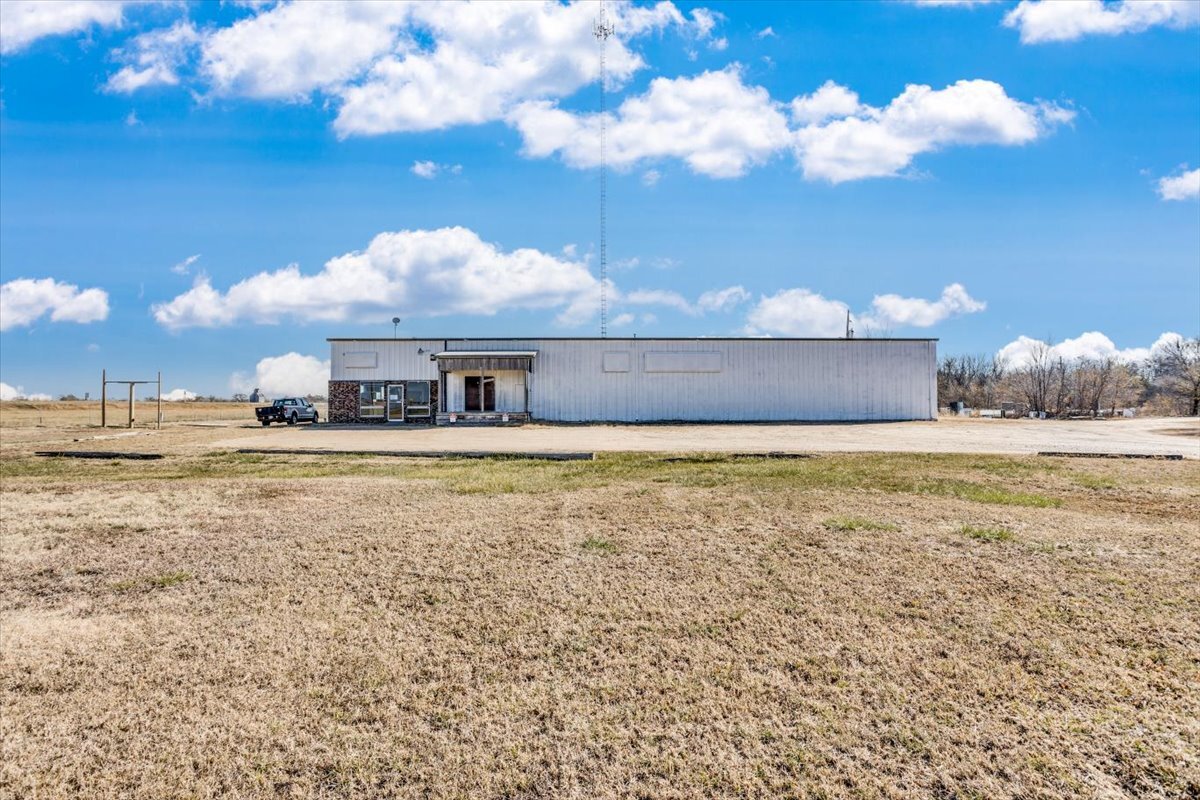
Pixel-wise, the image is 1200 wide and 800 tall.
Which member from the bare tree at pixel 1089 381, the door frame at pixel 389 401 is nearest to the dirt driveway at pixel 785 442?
the door frame at pixel 389 401

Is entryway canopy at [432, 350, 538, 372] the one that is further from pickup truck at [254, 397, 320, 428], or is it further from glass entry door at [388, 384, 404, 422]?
pickup truck at [254, 397, 320, 428]

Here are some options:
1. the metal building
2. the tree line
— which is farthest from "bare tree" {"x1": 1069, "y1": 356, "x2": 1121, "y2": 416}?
the metal building

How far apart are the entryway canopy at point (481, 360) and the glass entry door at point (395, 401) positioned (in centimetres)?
249

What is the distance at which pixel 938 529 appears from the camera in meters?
7.39

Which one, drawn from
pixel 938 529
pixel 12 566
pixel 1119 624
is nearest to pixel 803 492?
pixel 938 529

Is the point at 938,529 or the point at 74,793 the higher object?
the point at 938,529

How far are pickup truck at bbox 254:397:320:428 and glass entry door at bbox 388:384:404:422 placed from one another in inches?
151

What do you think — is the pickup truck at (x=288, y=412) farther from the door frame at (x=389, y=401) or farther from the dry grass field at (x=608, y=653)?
the dry grass field at (x=608, y=653)

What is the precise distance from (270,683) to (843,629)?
3778 millimetres

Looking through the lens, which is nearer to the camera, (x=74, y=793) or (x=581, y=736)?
(x=74, y=793)

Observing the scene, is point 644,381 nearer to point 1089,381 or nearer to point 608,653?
point 608,653

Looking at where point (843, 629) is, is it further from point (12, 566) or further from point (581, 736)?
point (12, 566)

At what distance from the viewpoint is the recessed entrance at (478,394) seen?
32.8 meters

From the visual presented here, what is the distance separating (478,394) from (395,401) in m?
4.21
